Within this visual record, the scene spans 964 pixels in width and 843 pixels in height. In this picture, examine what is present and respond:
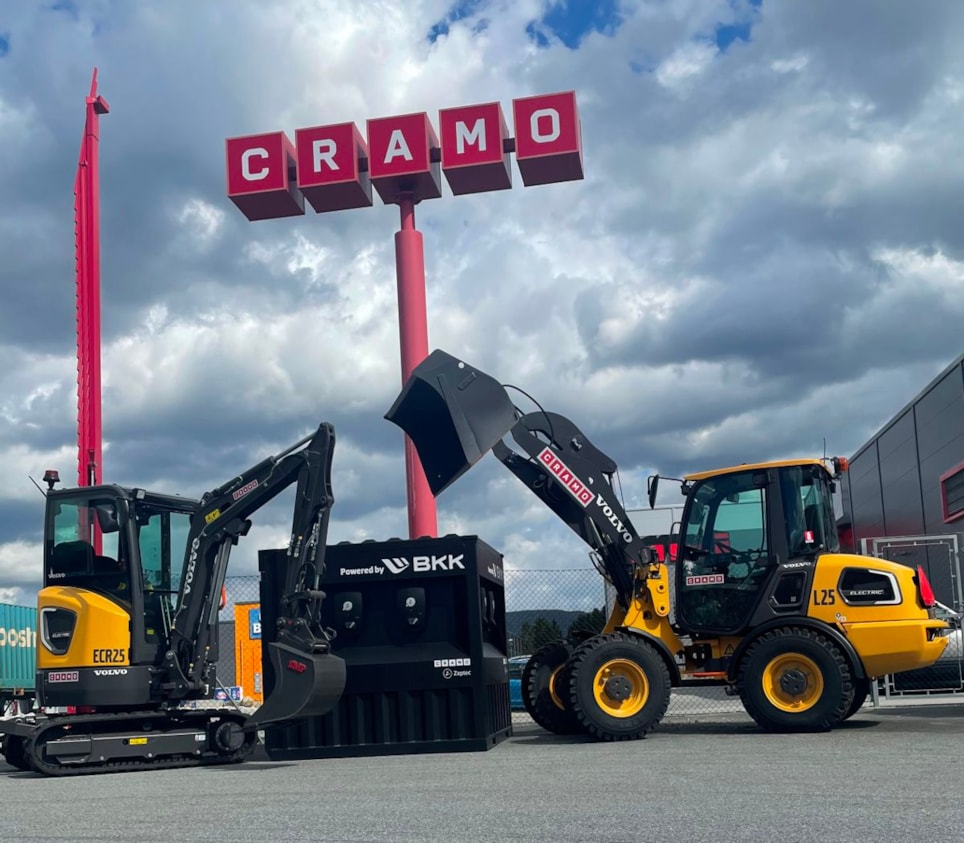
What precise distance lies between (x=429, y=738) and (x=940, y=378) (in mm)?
15468

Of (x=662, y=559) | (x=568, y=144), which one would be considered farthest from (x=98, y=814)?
(x=568, y=144)

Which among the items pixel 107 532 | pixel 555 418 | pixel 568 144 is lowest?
pixel 107 532

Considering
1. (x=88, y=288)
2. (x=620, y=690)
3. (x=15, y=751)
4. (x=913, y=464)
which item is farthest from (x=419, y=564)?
(x=913, y=464)

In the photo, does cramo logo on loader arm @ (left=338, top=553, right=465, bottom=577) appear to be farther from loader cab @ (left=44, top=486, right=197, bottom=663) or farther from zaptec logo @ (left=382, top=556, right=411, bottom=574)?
loader cab @ (left=44, top=486, right=197, bottom=663)

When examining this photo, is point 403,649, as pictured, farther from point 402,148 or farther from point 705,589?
point 402,148

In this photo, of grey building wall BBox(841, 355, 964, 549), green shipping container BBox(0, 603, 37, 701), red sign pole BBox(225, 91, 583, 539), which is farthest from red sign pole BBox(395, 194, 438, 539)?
grey building wall BBox(841, 355, 964, 549)

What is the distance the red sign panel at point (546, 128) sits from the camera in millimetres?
25031

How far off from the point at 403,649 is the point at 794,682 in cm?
403

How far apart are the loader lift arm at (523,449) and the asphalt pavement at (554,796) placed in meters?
2.22

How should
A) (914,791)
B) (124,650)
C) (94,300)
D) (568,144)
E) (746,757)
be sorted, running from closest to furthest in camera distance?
(914,791) < (746,757) < (124,650) < (94,300) < (568,144)

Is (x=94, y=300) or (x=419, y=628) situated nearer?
(x=419, y=628)

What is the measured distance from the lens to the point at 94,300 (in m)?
22.4

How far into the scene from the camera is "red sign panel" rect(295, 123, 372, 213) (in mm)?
25266

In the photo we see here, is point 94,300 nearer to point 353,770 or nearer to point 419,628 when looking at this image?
point 419,628
